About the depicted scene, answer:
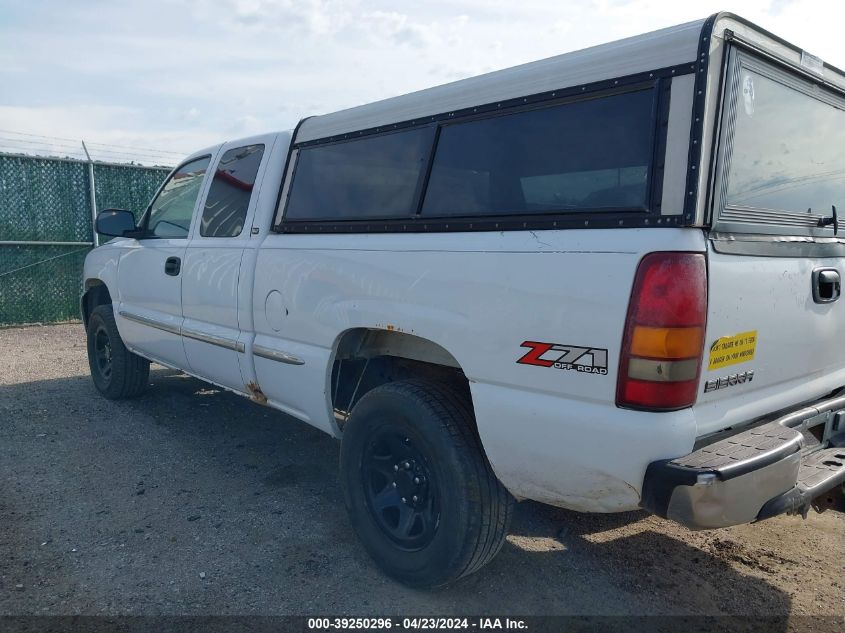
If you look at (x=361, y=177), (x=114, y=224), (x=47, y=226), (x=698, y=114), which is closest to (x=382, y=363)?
(x=361, y=177)

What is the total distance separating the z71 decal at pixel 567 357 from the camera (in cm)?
223

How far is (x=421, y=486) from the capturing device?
297 centimetres

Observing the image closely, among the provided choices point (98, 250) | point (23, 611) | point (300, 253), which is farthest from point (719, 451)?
point (98, 250)

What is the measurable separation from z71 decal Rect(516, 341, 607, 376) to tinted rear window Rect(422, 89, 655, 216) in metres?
0.51

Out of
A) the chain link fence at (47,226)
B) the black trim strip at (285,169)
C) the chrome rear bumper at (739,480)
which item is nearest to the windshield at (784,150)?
the chrome rear bumper at (739,480)

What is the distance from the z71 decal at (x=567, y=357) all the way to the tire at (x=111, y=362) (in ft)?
14.4

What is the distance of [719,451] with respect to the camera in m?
2.26

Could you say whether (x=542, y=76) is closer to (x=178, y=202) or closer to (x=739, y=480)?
(x=739, y=480)

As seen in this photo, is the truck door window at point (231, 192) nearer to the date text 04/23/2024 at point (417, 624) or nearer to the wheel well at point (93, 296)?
the wheel well at point (93, 296)

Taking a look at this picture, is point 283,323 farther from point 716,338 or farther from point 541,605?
point 716,338

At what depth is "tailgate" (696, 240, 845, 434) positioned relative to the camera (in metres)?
2.25

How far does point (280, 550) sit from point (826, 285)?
2.75m

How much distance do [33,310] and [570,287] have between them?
397 inches

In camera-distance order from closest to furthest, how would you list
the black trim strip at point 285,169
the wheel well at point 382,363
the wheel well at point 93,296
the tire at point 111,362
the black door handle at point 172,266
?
the wheel well at point 382,363
the black trim strip at point 285,169
the black door handle at point 172,266
the tire at point 111,362
the wheel well at point 93,296
